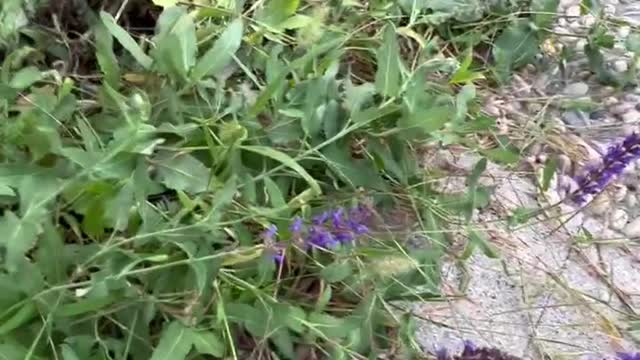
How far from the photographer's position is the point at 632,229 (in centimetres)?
215

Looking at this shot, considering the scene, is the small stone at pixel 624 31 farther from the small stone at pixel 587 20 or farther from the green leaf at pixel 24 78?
the green leaf at pixel 24 78

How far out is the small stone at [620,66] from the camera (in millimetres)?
2429

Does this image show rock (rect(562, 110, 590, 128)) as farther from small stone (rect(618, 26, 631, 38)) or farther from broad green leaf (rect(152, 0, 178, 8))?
broad green leaf (rect(152, 0, 178, 8))

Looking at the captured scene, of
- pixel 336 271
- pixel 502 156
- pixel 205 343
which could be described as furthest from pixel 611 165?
pixel 205 343

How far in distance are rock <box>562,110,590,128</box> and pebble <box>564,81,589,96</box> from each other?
1.7 inches

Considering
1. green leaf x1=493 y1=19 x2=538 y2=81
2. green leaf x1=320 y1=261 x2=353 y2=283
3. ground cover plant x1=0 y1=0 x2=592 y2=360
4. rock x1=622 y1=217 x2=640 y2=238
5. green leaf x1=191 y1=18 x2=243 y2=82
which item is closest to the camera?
ground cover plant x1=0 y1=0 x2=592 y2=360

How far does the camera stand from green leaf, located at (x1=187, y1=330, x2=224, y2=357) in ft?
5.12

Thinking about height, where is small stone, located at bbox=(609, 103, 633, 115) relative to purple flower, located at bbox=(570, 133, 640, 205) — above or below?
below

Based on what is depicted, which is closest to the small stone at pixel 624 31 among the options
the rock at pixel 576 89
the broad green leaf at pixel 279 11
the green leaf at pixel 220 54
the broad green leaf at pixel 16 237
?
the rock at pixel 576 89

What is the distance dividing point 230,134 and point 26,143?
0.93ft

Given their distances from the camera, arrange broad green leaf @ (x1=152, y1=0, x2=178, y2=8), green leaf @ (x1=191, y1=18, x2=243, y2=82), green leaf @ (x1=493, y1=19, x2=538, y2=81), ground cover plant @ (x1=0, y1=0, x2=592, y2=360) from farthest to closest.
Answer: green leaf @ (x1=493, y1=19, x2=538, y2=81), broad green leaf @ (x1=152, y1=0, x2=178, y2=8), green leaf @ (x1=191, y1=18, x2=243, y2=82), ground cover plant @ (x1=0, y1=0, x2=592, y2=360)

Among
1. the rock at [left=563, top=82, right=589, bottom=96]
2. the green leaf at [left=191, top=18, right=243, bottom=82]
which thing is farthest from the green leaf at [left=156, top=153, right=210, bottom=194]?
the rock at [left=563, top=82, right=589, bottom=96]

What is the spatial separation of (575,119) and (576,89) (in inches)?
3.0

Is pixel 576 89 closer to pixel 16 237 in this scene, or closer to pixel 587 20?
pixel 587 20
